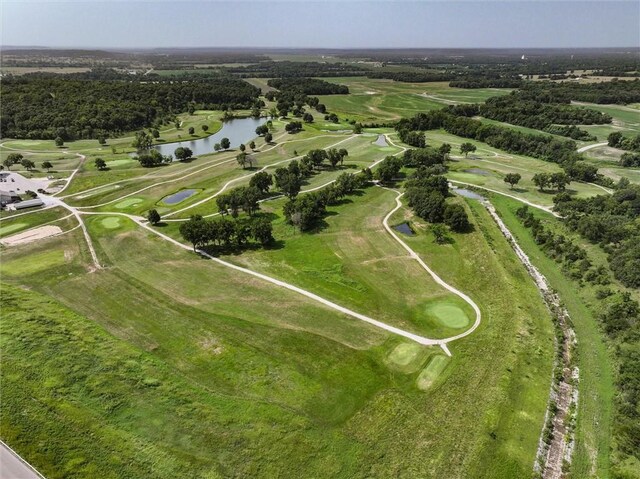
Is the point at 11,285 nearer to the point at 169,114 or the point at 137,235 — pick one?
the point at 137,235

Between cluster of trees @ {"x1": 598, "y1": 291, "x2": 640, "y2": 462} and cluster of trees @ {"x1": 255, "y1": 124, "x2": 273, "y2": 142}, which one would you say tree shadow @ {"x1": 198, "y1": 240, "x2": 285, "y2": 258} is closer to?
cluster of trees @ {"x1": 598, "y1": 291, "x2": 640, "y2": 462}

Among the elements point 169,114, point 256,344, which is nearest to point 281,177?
point 256,344

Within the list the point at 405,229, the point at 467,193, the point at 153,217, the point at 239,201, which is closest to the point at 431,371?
the point at 405,229

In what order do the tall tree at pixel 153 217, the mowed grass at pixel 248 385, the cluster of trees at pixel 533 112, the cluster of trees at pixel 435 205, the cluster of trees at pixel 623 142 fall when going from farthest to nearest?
the cluster of trees at pixel 533 112 → the cluster of trees at pixel 623 142 → the tall tree at pixel 153 217 → the cluster of trees at pixel 435 205 → the mowed grass at pixel 248 385

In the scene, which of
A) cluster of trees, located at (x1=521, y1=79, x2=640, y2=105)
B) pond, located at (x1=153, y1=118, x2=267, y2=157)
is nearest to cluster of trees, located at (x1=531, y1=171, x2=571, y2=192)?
pond, located at (x1=153, y1=118, x2=267, y2=157)

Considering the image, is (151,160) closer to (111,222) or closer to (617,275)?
(111,222)

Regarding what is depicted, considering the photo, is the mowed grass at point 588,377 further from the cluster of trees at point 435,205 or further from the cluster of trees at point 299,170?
the cluster of trees at point 299,170

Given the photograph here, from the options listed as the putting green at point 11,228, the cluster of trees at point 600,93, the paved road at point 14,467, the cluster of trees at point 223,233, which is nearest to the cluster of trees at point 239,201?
the cluster of trees at point 223,233
